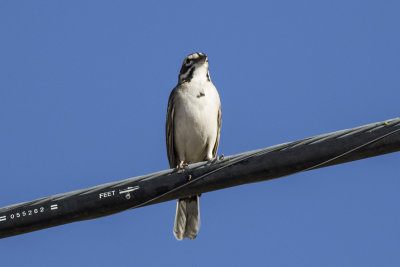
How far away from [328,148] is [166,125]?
17.8 feet

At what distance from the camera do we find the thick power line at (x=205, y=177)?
5.11 meters

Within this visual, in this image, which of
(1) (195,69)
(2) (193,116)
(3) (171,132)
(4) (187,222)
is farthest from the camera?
(1) (195,69)

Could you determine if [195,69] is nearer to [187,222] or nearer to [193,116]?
[193,116]

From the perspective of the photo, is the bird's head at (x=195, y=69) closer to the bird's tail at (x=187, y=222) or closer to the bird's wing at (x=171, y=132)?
the bird's wing at (x=171, y=132)

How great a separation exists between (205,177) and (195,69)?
4.98 m

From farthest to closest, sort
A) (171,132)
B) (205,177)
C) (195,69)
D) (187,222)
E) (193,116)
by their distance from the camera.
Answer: (195,69)
(171,132)
(193,116)
(187,222)
(205,177)

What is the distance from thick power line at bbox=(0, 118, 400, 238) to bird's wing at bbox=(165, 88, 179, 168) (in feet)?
14.6

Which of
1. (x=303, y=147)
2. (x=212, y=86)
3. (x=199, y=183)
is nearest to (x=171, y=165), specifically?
(x=212, y=86)

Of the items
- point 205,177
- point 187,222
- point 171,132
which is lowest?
point 187,222

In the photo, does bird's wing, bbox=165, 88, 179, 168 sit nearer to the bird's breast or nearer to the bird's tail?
the bird's breast

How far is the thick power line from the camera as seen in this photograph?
5.11m

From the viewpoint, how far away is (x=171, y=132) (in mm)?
10367

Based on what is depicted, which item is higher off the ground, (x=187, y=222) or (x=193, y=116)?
(x=193, y=116)

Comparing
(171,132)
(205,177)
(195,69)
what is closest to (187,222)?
(171,132)
